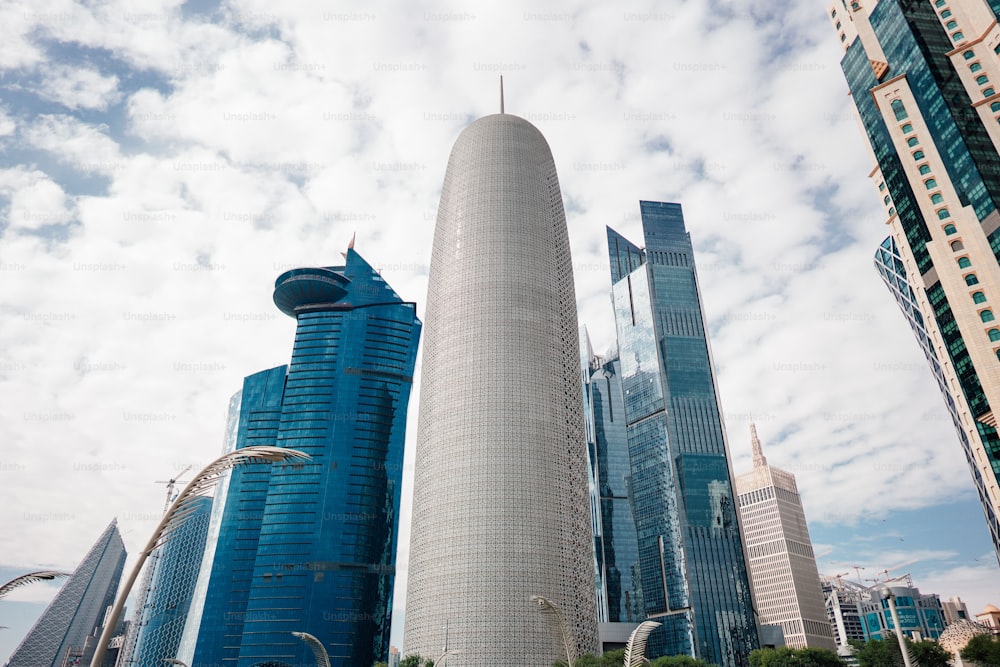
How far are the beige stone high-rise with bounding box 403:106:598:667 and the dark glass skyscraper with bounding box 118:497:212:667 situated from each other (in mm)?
118252

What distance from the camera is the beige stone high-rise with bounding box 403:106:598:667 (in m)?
93.8

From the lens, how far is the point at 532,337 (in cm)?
11531

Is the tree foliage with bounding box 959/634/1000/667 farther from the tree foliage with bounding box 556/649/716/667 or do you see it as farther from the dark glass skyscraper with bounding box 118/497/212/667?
the dark glass skyscraper with bounding box 118/497/212/667

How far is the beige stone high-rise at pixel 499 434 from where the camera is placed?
93.8m

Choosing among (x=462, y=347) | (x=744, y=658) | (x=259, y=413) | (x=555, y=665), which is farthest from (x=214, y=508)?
(x=744, y=658)

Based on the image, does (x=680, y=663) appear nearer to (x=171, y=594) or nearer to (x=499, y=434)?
(x=499, y=434)

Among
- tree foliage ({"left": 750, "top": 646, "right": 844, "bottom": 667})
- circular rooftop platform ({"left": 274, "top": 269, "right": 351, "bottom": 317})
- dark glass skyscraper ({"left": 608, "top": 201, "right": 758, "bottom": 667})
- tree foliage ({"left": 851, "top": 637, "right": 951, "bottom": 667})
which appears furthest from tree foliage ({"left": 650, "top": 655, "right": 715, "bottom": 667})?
circular rooftop platform ({"left": 274, "top": 269, "right": 351, "bottom": 317})

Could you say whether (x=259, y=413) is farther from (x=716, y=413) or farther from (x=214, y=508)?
(x=716, y=413)

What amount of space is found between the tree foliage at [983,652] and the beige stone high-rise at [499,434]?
51119 mm

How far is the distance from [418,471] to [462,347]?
2425cm

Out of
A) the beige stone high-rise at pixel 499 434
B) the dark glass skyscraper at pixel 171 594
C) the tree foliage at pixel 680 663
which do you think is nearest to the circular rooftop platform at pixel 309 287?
the beige stone high-rise at pixel 499 434

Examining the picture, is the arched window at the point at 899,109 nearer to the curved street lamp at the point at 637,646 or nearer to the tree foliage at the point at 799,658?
the tree foliage at the point at 799,658

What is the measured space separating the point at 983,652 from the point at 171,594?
202478 millimetres

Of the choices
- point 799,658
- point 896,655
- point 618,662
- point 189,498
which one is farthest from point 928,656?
point 189,498
